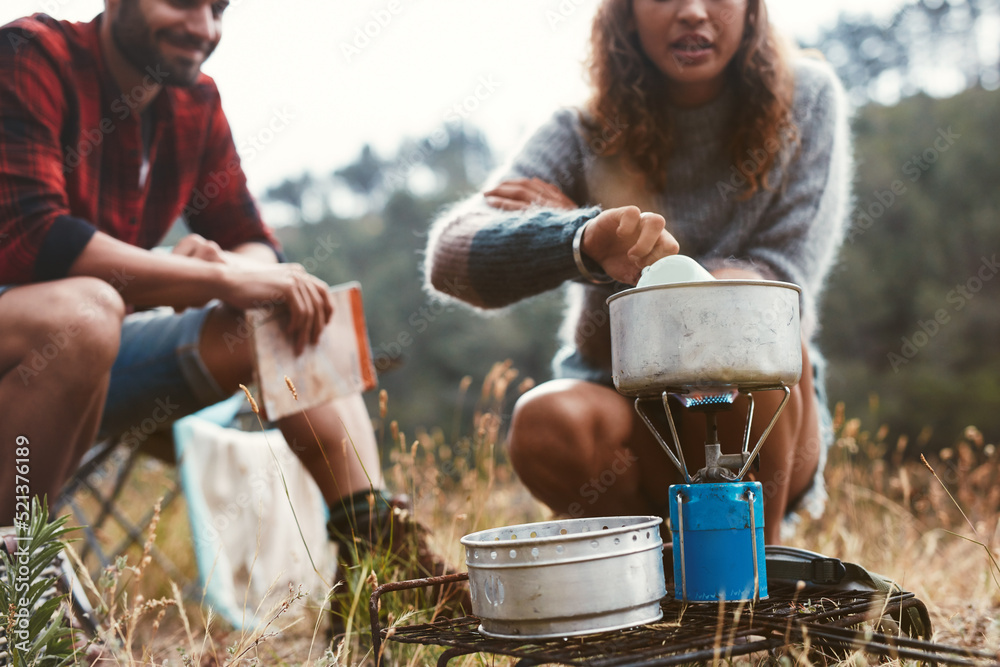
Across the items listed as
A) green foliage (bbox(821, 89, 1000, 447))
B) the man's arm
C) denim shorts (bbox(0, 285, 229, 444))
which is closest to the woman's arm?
the man's arm

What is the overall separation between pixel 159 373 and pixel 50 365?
15.1 inches

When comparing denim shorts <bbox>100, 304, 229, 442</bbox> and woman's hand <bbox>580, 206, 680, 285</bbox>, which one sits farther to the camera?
denim shorts <bbox>100, 304, 229, 442</bbox>

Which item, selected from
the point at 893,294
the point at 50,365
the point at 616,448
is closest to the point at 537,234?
the point at 616,448

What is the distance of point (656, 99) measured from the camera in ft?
6.00

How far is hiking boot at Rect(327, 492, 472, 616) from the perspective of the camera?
1.59 meters

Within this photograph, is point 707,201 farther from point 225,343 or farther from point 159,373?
point 159,373

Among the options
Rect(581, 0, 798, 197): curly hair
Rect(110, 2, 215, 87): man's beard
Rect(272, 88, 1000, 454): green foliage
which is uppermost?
Rect(110, 2, 215, 87): man's beard

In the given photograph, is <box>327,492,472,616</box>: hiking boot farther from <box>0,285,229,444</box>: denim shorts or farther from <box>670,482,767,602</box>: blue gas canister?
<box>670,482,767,602</box>: blue gas canister

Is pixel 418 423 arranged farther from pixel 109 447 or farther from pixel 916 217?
pixel 109 447

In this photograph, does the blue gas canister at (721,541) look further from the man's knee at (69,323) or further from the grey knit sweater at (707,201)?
the man's knee at (69,323)

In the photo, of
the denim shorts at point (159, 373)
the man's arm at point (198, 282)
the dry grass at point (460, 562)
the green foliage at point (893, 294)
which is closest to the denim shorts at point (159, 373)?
the denim shorts at point (159, 373)

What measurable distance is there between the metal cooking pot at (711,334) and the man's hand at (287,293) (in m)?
0.84

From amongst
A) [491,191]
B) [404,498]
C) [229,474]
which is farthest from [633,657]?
[229,474]

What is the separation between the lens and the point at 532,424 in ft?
5.28
